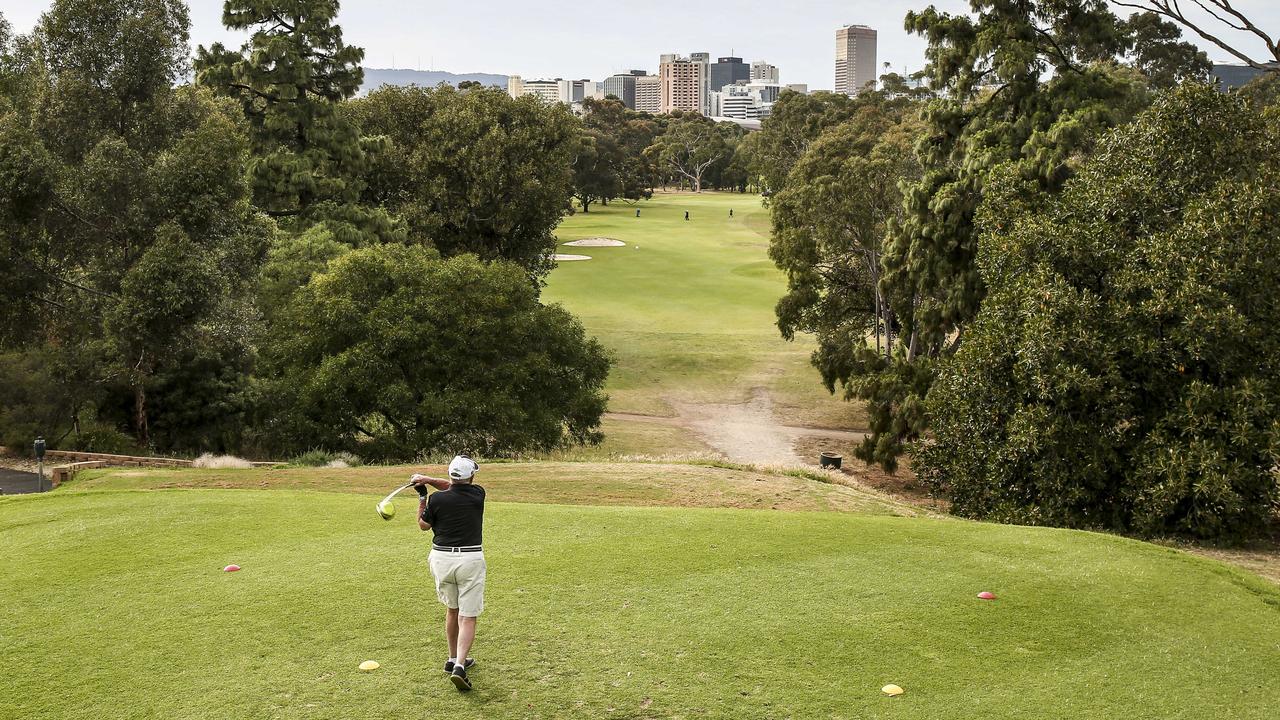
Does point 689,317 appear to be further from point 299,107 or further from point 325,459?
point 325,459

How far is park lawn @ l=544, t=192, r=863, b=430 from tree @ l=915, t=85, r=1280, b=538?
16.8 meters

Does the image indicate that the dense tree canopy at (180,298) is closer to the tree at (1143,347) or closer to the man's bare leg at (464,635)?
Result: the tree at (1143,347)

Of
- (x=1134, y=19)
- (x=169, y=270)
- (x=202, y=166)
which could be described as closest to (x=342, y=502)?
(x=169, y=270)

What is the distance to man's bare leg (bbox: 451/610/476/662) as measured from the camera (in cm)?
884

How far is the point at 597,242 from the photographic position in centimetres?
9012

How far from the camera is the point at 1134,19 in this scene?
219 ft

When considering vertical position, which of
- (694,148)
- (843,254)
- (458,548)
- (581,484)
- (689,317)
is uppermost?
(694,148)

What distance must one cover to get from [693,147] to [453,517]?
15763 cm

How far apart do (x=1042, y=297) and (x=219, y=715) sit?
1728cm

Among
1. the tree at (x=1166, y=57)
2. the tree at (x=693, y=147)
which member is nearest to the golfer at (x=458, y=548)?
the tree at (x=1166, y=57)

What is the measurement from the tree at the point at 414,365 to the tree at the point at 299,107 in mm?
10022

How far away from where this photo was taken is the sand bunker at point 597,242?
3497 inches

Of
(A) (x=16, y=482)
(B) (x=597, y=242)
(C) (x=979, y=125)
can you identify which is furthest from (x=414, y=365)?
(B) (x=597, y=242)

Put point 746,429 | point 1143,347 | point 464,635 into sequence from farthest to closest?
1. point 746,429
2. point 1143,347
3. point 464,635
